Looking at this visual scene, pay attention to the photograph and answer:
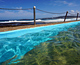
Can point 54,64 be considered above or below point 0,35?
below

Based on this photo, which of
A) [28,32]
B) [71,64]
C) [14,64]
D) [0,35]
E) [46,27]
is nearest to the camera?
[71,64]

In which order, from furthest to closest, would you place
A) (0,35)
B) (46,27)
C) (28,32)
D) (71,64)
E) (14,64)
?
(46,27) < (28,32) < (0,35) < (14,64) < (71,64)

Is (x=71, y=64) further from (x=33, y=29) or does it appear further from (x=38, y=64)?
(x=33, y=29)

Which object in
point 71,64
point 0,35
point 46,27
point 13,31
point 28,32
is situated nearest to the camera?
point 71,64

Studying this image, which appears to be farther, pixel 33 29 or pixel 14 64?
pixel 33 29

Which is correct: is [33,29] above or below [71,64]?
above

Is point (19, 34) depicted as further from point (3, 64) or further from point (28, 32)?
point (3, 64)

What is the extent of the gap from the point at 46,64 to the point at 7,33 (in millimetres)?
2897

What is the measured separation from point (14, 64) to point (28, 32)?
121 inches

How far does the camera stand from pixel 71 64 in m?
1.57

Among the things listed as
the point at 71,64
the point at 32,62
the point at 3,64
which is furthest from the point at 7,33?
the point at 71,64

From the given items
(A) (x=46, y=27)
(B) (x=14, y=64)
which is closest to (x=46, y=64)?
Result: (B) (x=14, y=64)

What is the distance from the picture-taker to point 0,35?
3.63 metres

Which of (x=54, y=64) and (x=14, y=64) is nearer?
(x=54, y=64)
